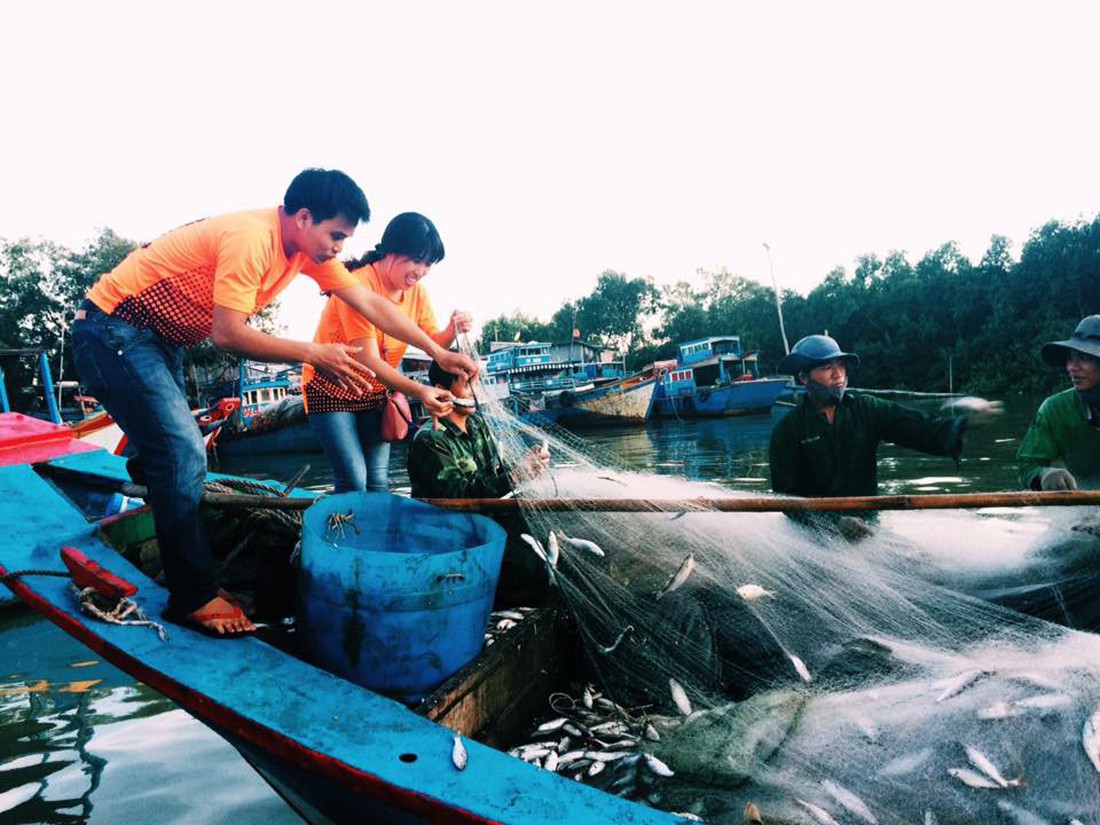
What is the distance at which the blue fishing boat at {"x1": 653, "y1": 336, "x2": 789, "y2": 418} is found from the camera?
2811cm

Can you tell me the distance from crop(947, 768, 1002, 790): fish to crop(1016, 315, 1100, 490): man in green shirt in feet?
8.19

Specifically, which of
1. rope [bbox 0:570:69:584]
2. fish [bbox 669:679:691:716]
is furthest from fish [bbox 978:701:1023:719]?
rope [bbox 0:570:69:584]

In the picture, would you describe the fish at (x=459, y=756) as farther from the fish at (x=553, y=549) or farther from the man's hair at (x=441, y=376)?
the man's hair at (x=441, y=376)

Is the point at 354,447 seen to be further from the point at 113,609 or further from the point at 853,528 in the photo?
the point at 853,528

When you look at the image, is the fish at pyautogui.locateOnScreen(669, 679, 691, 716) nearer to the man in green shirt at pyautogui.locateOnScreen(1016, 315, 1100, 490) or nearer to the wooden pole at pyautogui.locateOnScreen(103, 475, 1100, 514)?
the wooden pole at pyautogui.locateOnScreen(103, 475, 1100, 514)

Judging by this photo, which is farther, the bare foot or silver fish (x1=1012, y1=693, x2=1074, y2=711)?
the bare foot

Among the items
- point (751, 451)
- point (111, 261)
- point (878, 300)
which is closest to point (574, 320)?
point (878, 300)

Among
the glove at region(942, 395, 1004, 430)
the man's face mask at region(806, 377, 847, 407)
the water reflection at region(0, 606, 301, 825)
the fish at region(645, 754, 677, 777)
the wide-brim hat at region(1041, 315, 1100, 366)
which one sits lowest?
the water reflection at region(0, 606, 301, 825)

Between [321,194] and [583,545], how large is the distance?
220 centimetres

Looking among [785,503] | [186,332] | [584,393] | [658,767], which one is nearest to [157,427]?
[186,332]

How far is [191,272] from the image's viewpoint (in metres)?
2.96

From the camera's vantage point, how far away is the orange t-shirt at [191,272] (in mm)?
2787

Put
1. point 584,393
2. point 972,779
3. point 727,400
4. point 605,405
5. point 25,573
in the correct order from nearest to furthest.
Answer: point 972,779 → point 25,573 → point 605,405 → point 727,400 → point 584,393

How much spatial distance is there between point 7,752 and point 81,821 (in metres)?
1.28
